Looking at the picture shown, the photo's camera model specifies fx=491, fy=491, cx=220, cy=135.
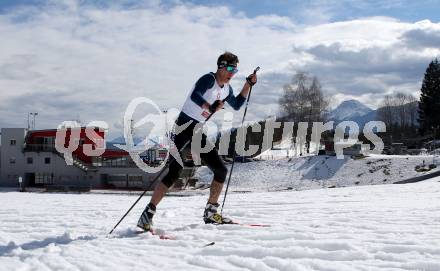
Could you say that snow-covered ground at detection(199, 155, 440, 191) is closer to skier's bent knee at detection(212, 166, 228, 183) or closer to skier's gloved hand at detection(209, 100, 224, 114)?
skier's bent knee at detection(212, 166, 228, 183)

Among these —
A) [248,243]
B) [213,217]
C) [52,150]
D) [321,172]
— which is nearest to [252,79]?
[213,217]

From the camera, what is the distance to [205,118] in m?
5.88

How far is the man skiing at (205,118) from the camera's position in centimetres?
571

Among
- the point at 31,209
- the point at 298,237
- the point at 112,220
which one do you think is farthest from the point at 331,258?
the point at 31,209

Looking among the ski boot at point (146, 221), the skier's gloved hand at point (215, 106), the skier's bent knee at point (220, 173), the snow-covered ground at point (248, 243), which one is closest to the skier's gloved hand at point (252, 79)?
the skier's gloved hand at point (215, 106)

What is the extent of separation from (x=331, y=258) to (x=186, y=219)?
3202mm

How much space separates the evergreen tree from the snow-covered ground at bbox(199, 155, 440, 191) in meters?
23.3

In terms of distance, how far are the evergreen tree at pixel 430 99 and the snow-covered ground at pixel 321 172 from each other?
23256 mm

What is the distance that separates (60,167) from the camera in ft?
161

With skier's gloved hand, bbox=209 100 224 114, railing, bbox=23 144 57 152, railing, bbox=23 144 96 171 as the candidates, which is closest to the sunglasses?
skier's gloved hand, bbox=209 100 224 114

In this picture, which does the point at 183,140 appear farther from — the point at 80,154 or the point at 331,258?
the point at 80,154

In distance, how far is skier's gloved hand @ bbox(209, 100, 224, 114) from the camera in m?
5.73

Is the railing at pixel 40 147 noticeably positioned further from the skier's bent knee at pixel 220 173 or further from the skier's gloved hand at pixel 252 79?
the skier's bent knee at pixel 220 173

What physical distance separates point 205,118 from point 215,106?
22 cm
